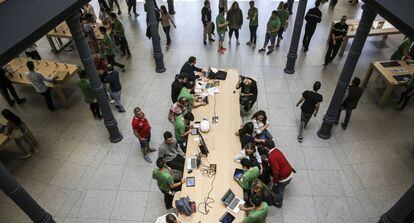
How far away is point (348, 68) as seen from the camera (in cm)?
673

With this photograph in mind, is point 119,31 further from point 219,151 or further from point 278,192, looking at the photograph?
point 278,192

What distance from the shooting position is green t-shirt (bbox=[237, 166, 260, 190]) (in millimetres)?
5594

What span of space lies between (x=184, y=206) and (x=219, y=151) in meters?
1.55

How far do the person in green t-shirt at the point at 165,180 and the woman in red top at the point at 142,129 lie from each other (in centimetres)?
156

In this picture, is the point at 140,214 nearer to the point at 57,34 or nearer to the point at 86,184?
the point at 86,184

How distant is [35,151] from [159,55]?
15.8ft

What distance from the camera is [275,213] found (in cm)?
635

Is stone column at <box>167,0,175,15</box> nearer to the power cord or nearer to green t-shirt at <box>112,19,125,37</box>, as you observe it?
green t-shirt at <box>112,19,125,37</box>

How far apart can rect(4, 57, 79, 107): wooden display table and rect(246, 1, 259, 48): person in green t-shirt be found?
6.28 metres

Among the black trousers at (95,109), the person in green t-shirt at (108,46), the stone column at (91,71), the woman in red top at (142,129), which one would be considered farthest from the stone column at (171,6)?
the woman in red top at (142,129)

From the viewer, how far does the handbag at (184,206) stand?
208 inches

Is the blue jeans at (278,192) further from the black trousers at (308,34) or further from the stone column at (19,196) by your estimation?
the black trousers at (308,34)

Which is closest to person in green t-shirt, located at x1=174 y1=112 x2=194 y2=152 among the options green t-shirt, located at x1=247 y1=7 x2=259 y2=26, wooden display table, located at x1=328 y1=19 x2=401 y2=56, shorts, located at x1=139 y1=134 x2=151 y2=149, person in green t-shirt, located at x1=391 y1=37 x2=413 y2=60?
shorts, located at x1=139 y1=134 x2=151 y2=149

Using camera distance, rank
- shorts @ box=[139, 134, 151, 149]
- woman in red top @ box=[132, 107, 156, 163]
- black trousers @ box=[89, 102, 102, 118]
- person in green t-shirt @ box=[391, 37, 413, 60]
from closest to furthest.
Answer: woman in red top @ box=[132, 107, 156, 163], shorts @ box=[139, 134, 151, 149], black trousers @ box=[89, 102, 102, 118], person in green t-shirt @ box=[391, 37, 413, 60]
